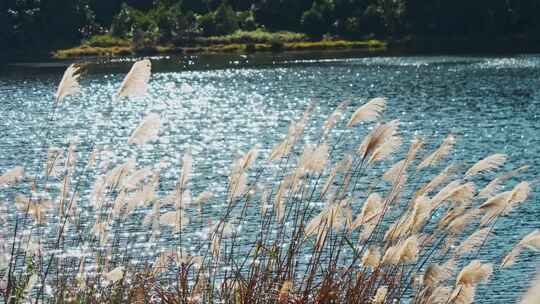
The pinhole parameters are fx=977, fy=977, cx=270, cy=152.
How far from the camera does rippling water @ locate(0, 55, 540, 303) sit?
121 ft

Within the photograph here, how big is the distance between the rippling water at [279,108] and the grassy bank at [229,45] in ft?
58.3

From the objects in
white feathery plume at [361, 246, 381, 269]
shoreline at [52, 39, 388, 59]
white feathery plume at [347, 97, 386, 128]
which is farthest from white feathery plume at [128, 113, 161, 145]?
shoreline at [52, 39, 388, 59]

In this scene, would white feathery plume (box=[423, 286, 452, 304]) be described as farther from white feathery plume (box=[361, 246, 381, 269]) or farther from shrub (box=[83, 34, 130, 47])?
shrub (box=[83, 34, 130, 47])

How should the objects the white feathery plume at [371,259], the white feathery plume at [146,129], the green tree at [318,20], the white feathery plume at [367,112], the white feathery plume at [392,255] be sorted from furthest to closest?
1. the green tree at [318,20]
2. the white feathery plume at [146,129]
3. the white feathery plume at [367,112]
4. the white feathery plume at [371,259]
5. the white feathery plume at [392,255]

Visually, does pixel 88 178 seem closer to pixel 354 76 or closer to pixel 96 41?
pixel 354 76

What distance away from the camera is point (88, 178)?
113 ft

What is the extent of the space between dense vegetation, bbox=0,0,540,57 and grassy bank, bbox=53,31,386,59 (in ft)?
5.54

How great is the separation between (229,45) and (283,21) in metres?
14.3

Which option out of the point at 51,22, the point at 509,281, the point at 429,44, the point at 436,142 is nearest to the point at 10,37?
the point at 51,22

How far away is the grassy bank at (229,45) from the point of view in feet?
397

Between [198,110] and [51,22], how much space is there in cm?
7348

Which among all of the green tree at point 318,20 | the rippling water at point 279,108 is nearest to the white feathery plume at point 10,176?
the rippling water at point 279,108

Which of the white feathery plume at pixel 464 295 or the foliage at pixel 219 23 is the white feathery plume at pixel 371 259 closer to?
the white feathery plume at pixel 464 295

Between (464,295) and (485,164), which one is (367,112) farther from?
(464,295)
